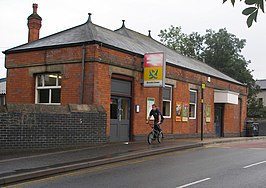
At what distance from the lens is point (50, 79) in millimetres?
17844

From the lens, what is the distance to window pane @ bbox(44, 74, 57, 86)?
1769 cm

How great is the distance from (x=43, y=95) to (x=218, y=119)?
15271mm

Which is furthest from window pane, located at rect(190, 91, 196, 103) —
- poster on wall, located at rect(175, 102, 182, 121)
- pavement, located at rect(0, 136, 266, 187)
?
pavement, located at rect(0, 136, 266, 187)

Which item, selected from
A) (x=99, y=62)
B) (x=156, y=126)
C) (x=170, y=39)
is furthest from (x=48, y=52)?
(x=170, y=39)

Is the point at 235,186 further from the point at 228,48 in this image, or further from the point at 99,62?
the point at 228,48

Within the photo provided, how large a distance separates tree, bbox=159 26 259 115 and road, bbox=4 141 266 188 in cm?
3225

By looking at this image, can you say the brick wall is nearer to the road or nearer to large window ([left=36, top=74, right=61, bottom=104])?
large window ([left=36, top=74, right=61, bottom=104])

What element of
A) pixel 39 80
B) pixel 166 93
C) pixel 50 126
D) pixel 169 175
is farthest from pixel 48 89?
pixel 169 175

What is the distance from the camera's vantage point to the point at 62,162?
1088 centimetres

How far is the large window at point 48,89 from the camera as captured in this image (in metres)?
17.5

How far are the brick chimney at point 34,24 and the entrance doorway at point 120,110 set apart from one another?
29.6ft

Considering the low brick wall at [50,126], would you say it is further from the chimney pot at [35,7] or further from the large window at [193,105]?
the chimney pot at [35,7]

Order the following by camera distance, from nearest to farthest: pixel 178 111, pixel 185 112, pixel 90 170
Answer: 1. pixel 90 170
2. pixel 178 111
3. pixel 185 112

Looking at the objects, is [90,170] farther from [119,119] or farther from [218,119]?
[218,119]
